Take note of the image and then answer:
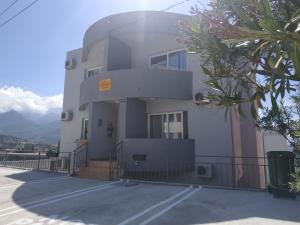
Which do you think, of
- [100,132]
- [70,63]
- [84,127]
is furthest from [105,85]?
[70,63]

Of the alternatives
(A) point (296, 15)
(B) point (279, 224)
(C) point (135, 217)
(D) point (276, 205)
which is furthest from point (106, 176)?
(A) point (296, 15)

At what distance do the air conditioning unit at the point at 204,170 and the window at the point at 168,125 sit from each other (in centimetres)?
185

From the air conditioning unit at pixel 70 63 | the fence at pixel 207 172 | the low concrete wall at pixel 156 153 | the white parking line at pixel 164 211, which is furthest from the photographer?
the air conditioning unit at pixel 70 63

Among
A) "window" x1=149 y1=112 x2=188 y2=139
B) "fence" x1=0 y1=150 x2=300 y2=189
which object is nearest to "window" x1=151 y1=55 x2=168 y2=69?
"window" x1=149 y1=112 x2=188 y2=139

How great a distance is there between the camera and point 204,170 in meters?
12.0

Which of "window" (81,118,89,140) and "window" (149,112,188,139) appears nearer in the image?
"window" (149,112,188,139)

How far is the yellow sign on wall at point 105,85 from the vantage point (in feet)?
45.9

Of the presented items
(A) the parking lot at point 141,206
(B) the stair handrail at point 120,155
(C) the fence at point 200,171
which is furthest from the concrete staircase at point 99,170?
(A) the parking lot at point 141,206

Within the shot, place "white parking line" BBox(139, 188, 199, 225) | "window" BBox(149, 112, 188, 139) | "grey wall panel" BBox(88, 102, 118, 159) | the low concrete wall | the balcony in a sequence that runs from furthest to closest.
Result: "grey wall panel" BBox(88, 102, 118, 159) < "window" BBox(149, 112, 188, 139) < the balcony < the low concrete wall < "white parking line" BBox(139, 188, 199, 225)

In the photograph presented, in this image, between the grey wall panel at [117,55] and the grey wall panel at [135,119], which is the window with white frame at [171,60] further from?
the grey wall panel at [135,119]

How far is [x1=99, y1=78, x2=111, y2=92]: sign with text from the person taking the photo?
14.0m

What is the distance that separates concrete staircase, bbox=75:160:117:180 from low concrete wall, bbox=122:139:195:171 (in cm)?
76

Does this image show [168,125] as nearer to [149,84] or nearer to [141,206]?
[149,84]

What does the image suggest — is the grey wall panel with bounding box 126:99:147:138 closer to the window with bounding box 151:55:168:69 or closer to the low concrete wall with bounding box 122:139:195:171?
the low concrete wall with bounding box 122:139:195:171
